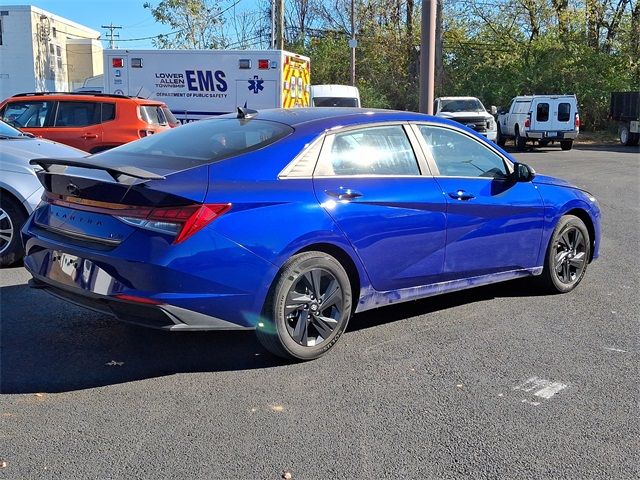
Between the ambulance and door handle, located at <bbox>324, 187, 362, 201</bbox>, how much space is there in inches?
493

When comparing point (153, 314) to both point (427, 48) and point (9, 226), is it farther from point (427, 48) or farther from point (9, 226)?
point (427, 48)

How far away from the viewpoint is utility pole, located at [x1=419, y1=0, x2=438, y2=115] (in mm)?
11375

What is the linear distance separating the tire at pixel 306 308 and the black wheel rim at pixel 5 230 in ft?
11.3

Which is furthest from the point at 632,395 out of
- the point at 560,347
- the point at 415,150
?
the point at 415,150

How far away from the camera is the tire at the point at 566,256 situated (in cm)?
578

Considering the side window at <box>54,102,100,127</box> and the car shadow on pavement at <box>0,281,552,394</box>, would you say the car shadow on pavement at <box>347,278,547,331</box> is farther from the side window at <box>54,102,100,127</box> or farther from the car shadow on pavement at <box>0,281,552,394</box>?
the side window at <box>54,102,100,127</box>

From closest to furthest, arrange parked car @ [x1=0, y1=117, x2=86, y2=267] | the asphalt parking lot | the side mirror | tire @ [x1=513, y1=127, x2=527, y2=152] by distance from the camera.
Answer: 1. the asphalt parking lot
2. the side mirror
3. parked car @ [x1=0, y1=117, x2=86, y2=267]
4. tire @ [x1=513, y1=127, x2=527, y2=152]

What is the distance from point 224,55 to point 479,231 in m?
12.8

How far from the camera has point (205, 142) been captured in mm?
4484

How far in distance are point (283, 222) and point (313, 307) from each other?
61 centimetres

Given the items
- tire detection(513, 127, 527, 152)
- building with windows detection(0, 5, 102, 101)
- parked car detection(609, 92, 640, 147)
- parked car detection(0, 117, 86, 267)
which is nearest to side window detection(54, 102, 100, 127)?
parked car detection(0, 117, 86, 267)

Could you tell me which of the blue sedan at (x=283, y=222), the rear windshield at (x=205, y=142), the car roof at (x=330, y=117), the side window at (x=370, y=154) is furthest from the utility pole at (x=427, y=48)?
the rear windshield at (x=205, y=142)

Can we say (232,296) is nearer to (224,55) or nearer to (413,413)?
(413,413)

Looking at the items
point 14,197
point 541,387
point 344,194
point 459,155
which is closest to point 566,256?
point 459,155
